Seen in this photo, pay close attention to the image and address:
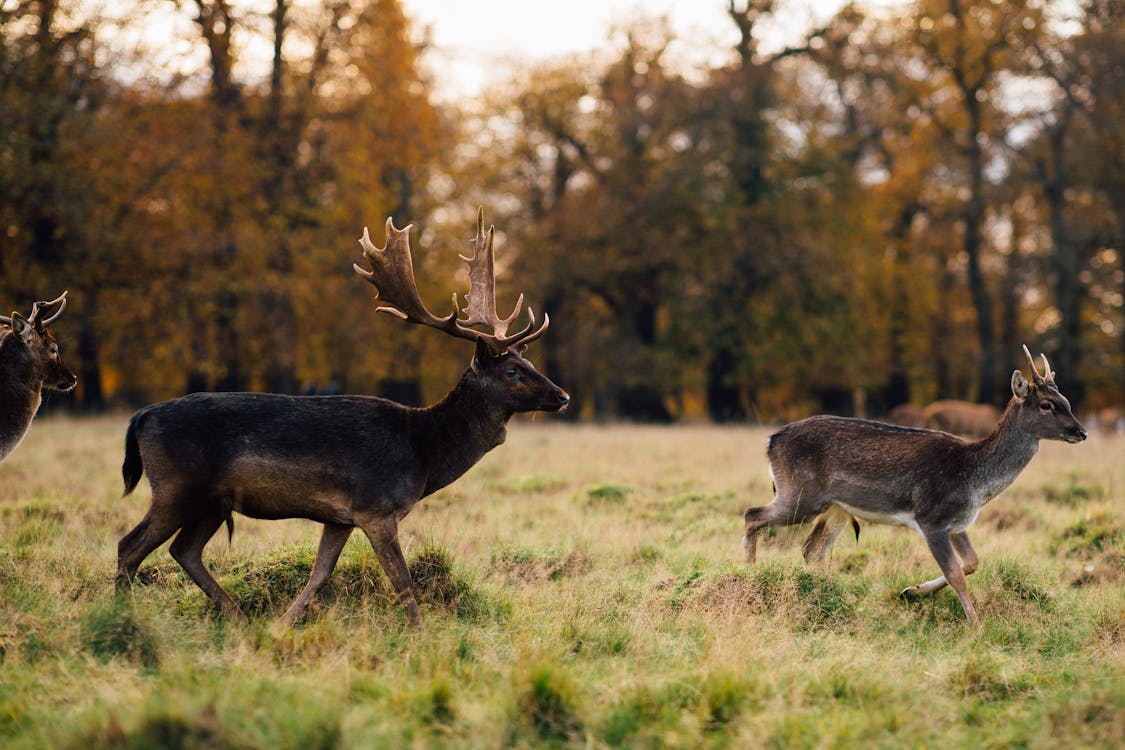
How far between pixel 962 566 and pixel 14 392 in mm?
6555

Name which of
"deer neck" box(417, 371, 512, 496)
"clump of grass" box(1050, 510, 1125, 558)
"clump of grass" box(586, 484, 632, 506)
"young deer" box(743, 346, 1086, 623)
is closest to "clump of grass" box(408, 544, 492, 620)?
"deer neck" box(417, 371, 512, 496)

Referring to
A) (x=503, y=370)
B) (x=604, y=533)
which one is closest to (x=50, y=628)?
(x=503, y=370)

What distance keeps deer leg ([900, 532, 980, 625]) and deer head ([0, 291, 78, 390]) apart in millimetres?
5985

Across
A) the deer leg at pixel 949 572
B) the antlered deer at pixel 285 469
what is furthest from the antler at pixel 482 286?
the deer leg at pixel 949 572

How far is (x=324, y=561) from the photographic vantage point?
6.09 metres

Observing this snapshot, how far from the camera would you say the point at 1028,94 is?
26859mm

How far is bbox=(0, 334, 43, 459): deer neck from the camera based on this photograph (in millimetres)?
6734

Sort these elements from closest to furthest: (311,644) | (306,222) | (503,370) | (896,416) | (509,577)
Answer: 1. (311,644)
2. (503,370)
3. (509,577)
4. (896,416)
5. (306,222)

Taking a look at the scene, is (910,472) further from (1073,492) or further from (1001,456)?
(1073,492)

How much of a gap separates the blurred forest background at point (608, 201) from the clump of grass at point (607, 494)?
1055cm

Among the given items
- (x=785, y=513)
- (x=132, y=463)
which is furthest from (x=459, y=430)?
(x=785, y=513)

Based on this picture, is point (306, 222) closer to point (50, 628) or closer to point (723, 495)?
point (723, 495)

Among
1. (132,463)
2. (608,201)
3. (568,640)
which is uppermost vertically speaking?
(608,201)

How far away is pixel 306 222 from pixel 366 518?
63.2ft
